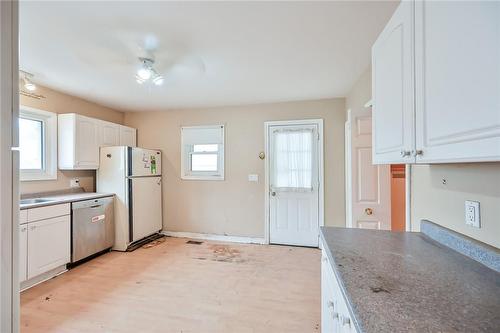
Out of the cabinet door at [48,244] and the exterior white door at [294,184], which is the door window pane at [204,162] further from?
the cabinet door at [48,244]

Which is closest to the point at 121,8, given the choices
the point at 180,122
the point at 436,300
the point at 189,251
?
the point at 436,300

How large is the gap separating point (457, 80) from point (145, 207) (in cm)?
416

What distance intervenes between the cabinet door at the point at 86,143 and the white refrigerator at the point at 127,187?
0.40 feet

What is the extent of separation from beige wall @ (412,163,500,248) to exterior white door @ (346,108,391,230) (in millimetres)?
719

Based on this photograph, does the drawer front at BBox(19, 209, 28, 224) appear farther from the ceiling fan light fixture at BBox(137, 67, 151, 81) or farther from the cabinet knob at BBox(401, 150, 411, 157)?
the cabinet knob at BBox(401, 150, 411, 157)

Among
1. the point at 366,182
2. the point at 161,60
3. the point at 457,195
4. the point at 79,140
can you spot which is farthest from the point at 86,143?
the point at 457,195

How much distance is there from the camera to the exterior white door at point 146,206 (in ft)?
12.4

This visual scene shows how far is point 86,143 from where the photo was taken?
11.5 feet

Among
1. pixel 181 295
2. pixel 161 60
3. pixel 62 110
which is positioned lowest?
pixel 181 295

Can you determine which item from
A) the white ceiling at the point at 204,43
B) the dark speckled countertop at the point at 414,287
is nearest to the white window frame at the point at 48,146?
the white ceiling at the point at 204,43

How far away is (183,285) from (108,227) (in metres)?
1.73

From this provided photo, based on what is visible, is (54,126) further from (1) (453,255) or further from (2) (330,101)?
(1) (453,255)

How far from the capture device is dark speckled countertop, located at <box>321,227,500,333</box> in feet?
2.20

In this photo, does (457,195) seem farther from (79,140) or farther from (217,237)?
(79,140)
